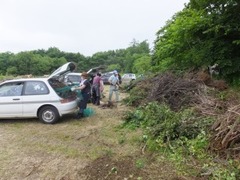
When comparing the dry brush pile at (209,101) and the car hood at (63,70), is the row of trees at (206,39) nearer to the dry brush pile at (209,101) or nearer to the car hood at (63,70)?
the dry brush pile at (209,101)

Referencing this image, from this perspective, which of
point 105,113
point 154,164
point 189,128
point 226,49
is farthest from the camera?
point 226,49

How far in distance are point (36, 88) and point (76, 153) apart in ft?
11.6

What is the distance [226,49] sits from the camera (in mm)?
11211

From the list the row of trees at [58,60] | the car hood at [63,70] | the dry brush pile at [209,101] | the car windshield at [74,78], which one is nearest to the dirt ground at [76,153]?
the dry brush pile at [209,101]

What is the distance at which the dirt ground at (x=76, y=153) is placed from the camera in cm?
495

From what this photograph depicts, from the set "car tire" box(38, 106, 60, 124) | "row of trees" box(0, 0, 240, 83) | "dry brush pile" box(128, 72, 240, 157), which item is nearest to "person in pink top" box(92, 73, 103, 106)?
"dry brush pile" box(128, 72, 240, 157)

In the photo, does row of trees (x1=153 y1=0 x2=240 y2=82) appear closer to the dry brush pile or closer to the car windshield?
the dry brush pile

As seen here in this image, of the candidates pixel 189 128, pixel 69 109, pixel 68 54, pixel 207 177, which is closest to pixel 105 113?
pixel 69 109

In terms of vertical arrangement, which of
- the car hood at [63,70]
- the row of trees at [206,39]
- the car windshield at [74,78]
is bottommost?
the car windshield at [74,78]

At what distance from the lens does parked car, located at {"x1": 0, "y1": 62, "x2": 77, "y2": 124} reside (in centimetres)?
867

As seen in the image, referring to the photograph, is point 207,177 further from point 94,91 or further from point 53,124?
point 94,91

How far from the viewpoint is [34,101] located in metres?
8.66

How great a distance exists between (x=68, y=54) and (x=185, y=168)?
345 ft

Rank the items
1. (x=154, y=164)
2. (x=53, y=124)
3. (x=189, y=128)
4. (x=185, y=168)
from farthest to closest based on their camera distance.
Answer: (x=53, y=124), (x=189, y=128), (x=154, y=164), (x=185, y=168)
